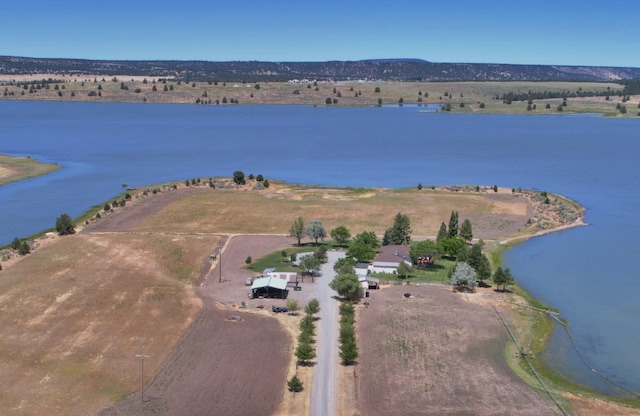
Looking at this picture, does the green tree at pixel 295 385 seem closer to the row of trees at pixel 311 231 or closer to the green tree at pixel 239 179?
the row of trees at pixel 311 231

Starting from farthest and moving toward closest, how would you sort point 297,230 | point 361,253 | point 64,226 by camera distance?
point 64,226, point 297,230, point 361,253

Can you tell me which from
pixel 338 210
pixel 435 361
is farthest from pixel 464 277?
pixel 338 210

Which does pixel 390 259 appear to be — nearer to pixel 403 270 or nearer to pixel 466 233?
pixel 403 270

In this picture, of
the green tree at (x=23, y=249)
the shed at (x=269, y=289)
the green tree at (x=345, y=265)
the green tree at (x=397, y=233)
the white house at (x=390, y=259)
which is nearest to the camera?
the shed at (x=269, y=289)

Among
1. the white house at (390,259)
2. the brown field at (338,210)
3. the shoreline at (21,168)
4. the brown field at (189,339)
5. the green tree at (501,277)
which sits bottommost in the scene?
the shoreline at (21,168)

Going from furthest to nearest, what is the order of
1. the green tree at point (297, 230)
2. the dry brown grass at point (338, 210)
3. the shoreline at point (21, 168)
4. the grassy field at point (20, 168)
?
the grassy field at point (20, 168) < the shoreline at point (21, 168) < the dry brown grass at point (338, 210) < the green tree at point (297, 230)

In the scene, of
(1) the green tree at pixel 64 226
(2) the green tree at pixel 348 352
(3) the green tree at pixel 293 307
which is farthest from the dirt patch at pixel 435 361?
(1) the green tree at pixel 64 226
